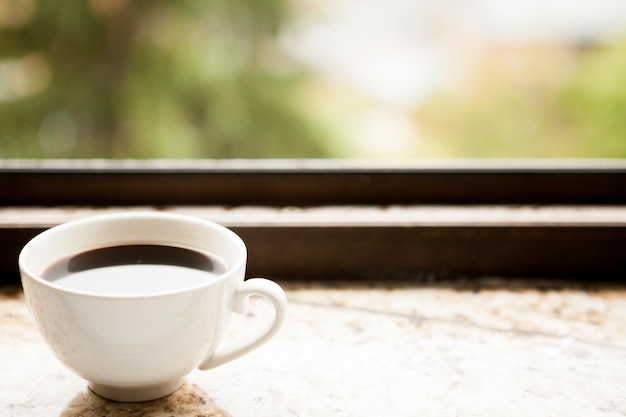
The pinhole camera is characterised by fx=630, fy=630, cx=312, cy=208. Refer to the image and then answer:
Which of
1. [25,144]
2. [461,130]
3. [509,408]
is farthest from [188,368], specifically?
[461,130]

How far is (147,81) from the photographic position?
110 inches

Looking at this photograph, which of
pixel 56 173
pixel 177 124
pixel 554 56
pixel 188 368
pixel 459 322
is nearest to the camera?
pixel 188 368

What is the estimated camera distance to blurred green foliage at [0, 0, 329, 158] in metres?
2.79

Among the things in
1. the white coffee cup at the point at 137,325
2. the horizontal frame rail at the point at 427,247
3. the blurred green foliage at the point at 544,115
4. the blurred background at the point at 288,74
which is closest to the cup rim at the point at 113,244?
the white coffee cup at the point at 137,325

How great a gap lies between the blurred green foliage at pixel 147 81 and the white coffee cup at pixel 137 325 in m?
2.34

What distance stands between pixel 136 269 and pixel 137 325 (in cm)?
12

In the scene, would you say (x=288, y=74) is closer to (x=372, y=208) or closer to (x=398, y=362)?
(x=372, y=208)

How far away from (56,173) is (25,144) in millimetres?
2369

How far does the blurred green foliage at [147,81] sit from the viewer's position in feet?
9.17

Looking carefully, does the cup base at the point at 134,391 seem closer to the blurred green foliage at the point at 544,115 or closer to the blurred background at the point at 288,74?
the blurred background at the point at 288,74

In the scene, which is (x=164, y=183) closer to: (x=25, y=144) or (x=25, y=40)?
(x=25, y=144)

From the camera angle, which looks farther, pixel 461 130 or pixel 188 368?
pixel 461 130

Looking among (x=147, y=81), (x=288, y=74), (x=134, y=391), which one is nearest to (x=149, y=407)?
(x=134, y=391)

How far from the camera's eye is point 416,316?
24.2 inches
